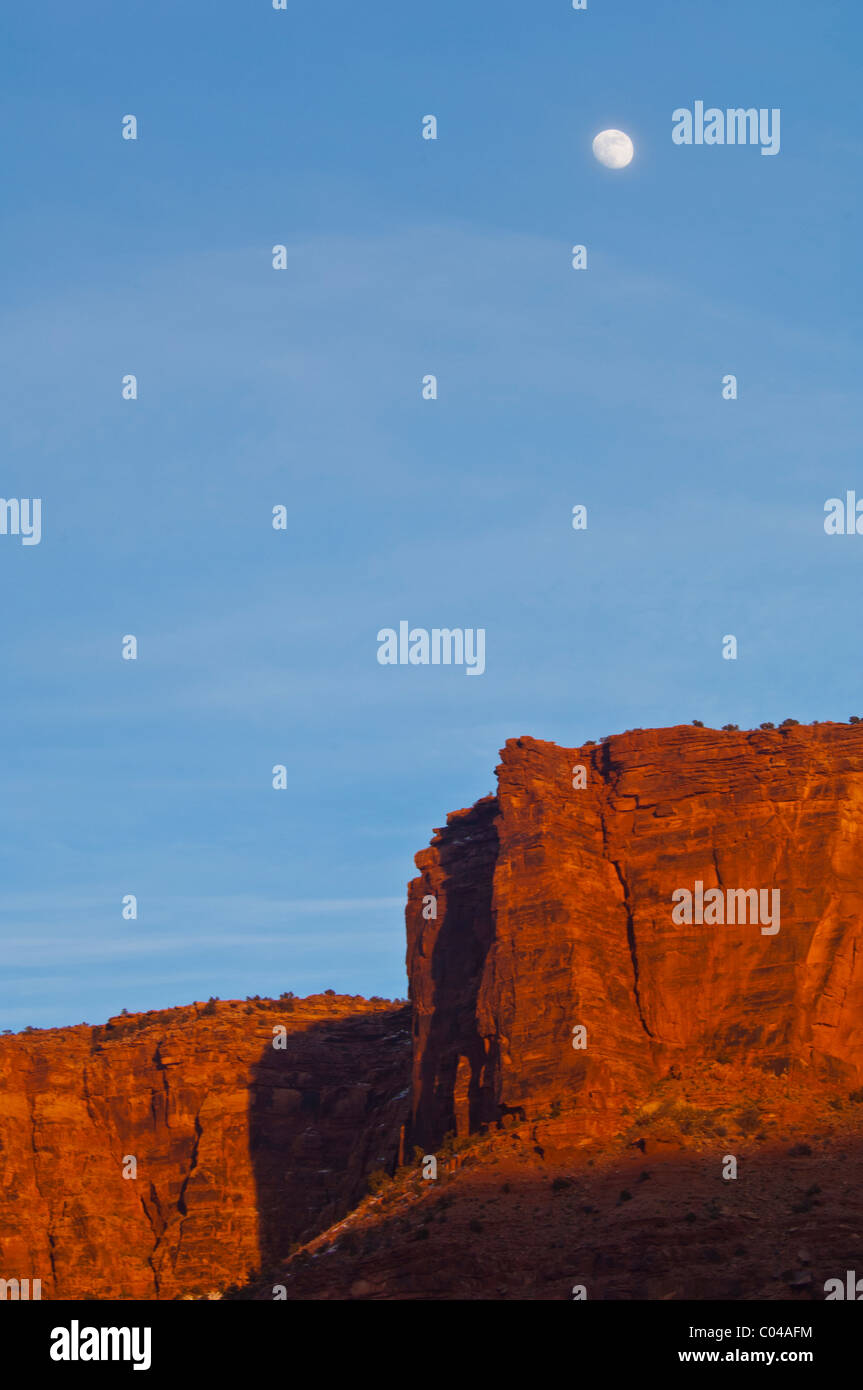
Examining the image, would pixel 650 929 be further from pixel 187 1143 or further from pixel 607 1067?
pixel 187 1143

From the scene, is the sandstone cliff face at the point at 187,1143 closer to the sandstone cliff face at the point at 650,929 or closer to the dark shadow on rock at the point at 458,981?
the dark shadow on rock at the point at 458,981

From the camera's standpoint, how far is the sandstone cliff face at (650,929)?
308ft

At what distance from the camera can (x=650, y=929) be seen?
99.2 meters

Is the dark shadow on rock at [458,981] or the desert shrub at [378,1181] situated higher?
the dark shadow on rock at [458,981]

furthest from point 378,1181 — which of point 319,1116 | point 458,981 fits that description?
point 319,1116

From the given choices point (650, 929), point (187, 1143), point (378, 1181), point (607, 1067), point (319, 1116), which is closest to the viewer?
point (607, 1067)

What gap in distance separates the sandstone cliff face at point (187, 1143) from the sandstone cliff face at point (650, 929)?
75.2 ft

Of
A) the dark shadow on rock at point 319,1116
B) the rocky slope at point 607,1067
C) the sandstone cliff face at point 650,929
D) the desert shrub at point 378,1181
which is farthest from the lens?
the dark shadow on rock at point 319,1116

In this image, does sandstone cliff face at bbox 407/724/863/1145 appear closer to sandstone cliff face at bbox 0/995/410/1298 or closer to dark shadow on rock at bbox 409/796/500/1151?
dark shadow on rock at bbox 409/796/500/1151

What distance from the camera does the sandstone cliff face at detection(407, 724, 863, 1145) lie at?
93938 millimetres

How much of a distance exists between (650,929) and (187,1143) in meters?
45.5

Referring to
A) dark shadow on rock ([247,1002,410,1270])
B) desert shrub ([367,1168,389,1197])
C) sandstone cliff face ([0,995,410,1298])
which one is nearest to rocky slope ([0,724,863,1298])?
dark shadow on rock ([247,1002,410,1270])

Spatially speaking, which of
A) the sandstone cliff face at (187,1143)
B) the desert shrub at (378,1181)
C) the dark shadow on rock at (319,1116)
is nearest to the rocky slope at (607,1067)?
the dark shadow on rock at (319,1116)
